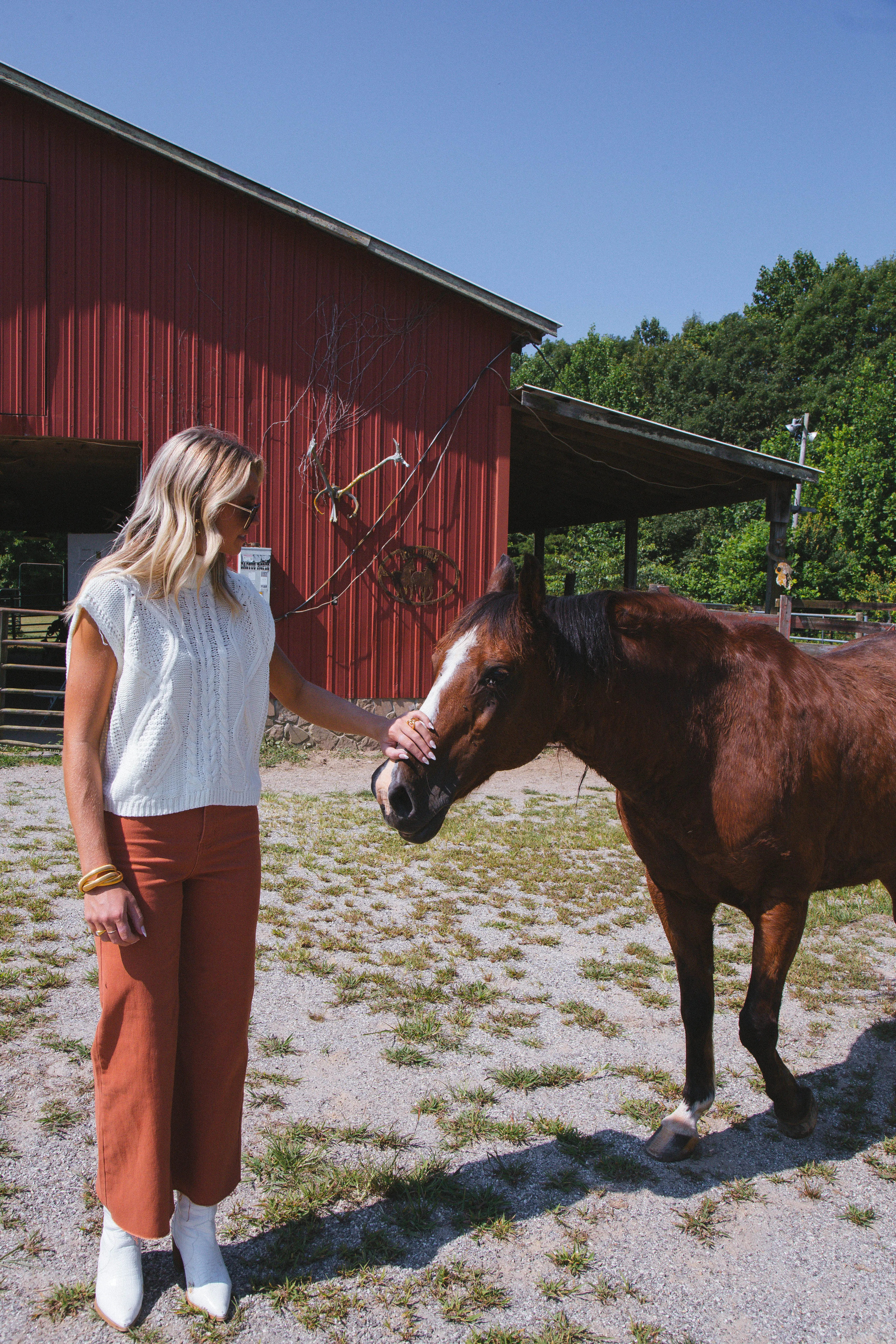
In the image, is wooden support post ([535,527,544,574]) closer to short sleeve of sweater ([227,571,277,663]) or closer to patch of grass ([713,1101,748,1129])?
patch of grass ([713,1101,748,1129])

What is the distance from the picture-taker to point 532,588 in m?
2.21

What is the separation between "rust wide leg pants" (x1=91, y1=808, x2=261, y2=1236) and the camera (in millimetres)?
1796

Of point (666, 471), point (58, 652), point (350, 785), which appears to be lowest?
point (350, 785)

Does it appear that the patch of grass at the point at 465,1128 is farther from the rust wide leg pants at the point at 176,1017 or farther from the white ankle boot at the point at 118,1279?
the white ankle boot at the point at 118,1279

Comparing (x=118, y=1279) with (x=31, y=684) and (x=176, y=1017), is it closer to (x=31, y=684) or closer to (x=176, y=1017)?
(x=176, y=1017)

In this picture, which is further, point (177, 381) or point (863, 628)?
point (863, 628)

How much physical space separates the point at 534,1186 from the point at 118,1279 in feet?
3.66

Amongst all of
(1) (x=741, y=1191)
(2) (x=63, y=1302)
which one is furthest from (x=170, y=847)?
(1) (x=741, y=1191)

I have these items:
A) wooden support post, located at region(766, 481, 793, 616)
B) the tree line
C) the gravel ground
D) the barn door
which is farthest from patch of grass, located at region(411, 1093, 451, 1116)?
the tree line

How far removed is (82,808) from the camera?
5.72 ft

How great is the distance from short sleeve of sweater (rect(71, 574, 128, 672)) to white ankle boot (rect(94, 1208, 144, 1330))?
1213mm

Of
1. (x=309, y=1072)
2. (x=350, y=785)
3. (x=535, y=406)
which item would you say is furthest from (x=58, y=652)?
(x=309, y=1072)

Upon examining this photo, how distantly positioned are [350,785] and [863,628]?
7.81 m

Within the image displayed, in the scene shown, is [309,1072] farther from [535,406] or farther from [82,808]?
[535,406]
